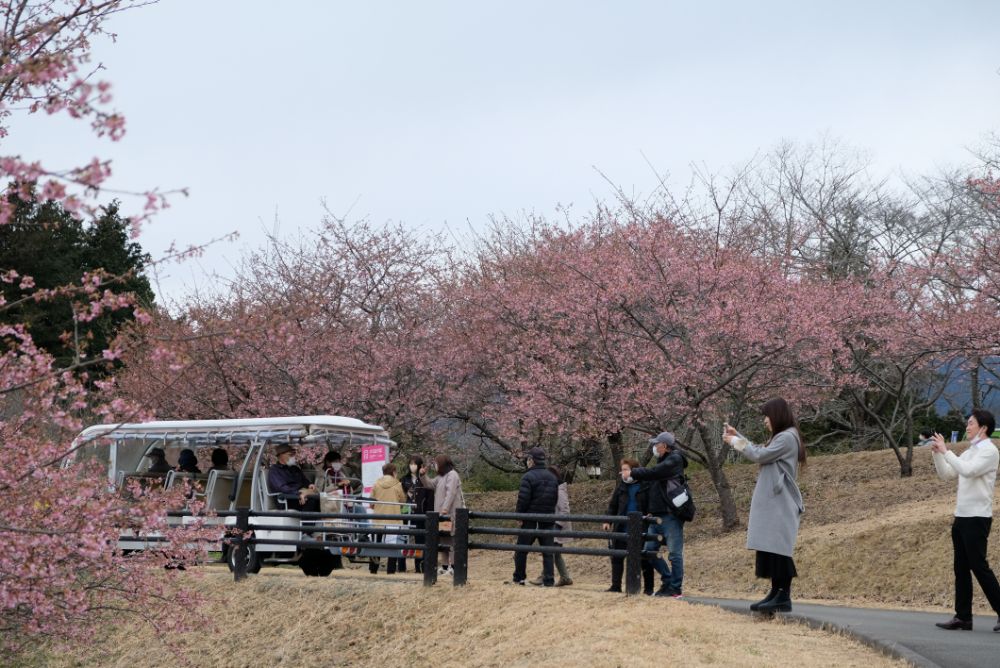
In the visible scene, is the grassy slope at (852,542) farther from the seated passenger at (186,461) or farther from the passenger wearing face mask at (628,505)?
the seated passenger at (186,461)

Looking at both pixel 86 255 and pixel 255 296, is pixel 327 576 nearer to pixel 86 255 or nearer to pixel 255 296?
pixel 255 296

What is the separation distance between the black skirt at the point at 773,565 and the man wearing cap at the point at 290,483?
813 cm

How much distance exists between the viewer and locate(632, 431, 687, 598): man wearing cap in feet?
42.7

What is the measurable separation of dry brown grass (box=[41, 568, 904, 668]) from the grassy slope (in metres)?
5.73

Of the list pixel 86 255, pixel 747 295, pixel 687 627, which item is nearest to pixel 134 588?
pixel 687 627

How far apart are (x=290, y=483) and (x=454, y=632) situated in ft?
17.0

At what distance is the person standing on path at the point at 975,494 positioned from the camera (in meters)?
10.2

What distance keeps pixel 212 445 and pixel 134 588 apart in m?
9.31

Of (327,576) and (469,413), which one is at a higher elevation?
(469,413)

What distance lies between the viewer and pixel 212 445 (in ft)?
63.9

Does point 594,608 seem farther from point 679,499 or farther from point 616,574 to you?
point 616,574

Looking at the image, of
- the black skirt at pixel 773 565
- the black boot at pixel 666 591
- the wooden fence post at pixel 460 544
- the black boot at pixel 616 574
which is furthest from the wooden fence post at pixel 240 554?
the black skirt at pixel 773 565

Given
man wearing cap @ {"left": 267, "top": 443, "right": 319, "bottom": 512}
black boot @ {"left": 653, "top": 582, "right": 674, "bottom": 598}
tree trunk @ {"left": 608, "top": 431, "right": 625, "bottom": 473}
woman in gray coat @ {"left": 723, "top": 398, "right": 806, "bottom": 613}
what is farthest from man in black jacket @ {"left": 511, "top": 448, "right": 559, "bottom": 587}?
tree trunk @ {"left": 608, "top": 431, "right": 625, "bottom": 473}

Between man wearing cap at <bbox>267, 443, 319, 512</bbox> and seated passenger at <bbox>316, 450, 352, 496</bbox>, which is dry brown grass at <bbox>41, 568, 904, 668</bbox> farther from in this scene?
seated passenger at <bbox>316, 450, 352, 496</bbox>
